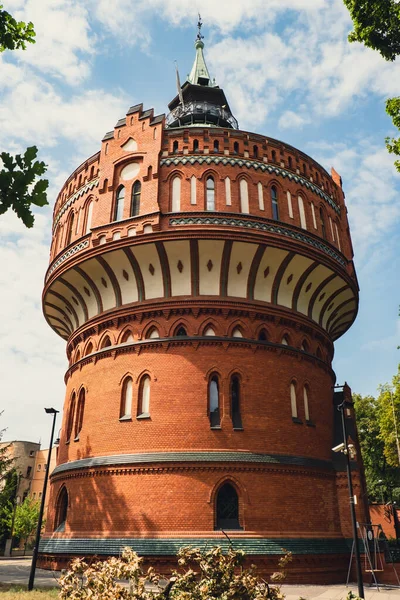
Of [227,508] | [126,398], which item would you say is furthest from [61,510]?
[227,508]

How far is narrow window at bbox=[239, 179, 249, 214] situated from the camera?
17641 mm

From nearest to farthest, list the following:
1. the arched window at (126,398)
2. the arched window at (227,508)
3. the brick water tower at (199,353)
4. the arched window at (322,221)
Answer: the arched window at (227,508)
the brick water tower at (199,353)
the arched window at (126,398)
the arched window at (322,221)

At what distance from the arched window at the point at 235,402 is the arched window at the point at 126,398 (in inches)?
133

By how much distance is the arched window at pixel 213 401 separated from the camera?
15.8 meters

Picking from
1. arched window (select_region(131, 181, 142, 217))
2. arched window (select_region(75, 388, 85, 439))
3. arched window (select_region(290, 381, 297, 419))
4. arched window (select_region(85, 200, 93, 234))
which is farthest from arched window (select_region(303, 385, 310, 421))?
arched window (select_region(85, 200, 93, 234))

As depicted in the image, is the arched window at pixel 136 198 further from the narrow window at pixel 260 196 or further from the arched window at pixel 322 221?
the arched window at pixel 322 221

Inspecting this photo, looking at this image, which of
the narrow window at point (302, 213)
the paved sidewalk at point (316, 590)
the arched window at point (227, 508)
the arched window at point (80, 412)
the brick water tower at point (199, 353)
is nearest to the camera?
the paved sidewalk at point (316, 590)

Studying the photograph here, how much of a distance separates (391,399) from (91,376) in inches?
967

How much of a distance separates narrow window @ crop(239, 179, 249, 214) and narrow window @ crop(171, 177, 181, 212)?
220 centimetres

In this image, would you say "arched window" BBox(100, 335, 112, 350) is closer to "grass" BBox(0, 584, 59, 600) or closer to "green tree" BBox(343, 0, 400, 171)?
"grass" BBox(0, 584, 59, 600)

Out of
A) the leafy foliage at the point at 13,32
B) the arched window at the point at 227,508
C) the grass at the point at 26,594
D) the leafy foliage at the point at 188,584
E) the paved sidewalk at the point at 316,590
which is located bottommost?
the paved sidewalk at the point at 316,590

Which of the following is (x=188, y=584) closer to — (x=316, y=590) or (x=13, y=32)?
(x=13, y=32)

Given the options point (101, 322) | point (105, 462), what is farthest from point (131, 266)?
point (105, 462)

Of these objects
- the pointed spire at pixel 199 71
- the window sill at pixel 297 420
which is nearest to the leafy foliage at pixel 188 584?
the window sill at pixel 297 420
